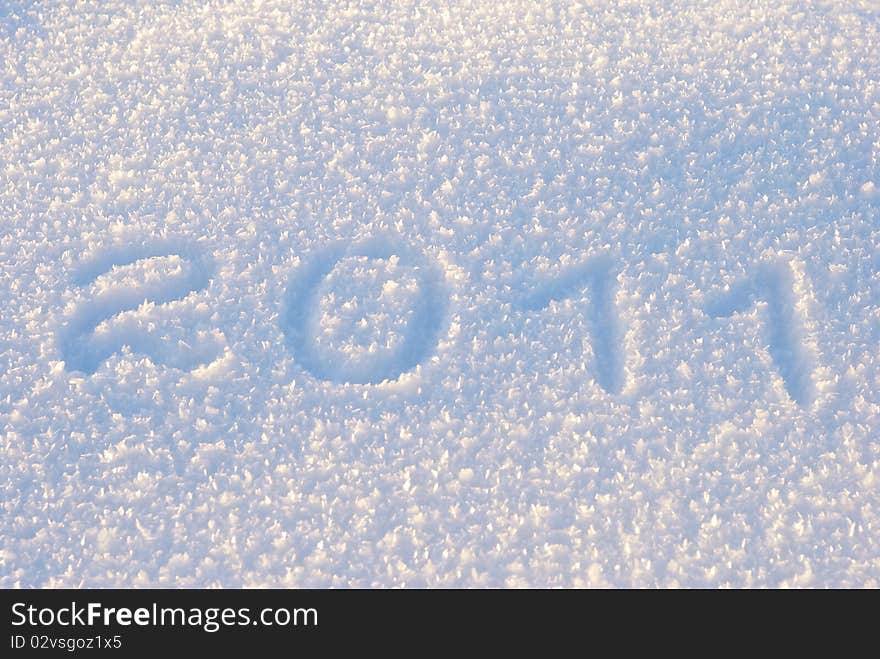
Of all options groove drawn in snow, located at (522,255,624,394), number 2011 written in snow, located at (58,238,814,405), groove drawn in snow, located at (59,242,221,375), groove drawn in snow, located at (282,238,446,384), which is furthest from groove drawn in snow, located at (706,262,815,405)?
groove drawn in snow, located at (59,242,221,375)

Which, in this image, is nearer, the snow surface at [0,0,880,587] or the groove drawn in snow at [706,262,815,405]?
the snow surface at [0,0,880,587]

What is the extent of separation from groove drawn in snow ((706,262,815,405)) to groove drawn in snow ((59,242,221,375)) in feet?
2.71

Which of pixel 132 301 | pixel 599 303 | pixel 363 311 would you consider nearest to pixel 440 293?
pixel 363 311

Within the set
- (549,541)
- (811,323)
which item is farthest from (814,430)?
(549,541)

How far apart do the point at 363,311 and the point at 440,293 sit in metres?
0.13

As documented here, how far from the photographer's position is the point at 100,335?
147 cm

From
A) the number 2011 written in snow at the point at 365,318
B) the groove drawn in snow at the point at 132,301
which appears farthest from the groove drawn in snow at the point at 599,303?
the groove drawn in snow at the point at 132,301

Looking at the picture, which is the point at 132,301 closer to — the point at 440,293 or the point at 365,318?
the point at 365,318

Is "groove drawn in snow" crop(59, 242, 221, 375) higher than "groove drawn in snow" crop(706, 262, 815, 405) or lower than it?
higher

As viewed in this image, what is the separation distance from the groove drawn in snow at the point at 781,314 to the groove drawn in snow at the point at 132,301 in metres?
0.82

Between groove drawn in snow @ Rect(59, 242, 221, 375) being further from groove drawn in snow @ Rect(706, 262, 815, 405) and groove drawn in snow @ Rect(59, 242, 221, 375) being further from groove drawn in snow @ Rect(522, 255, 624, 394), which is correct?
groove drawn in snow @ Rect(706, 262, 815, 405)

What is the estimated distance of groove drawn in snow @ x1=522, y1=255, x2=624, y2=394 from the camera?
1.44 metres

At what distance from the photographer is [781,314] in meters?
1.49
